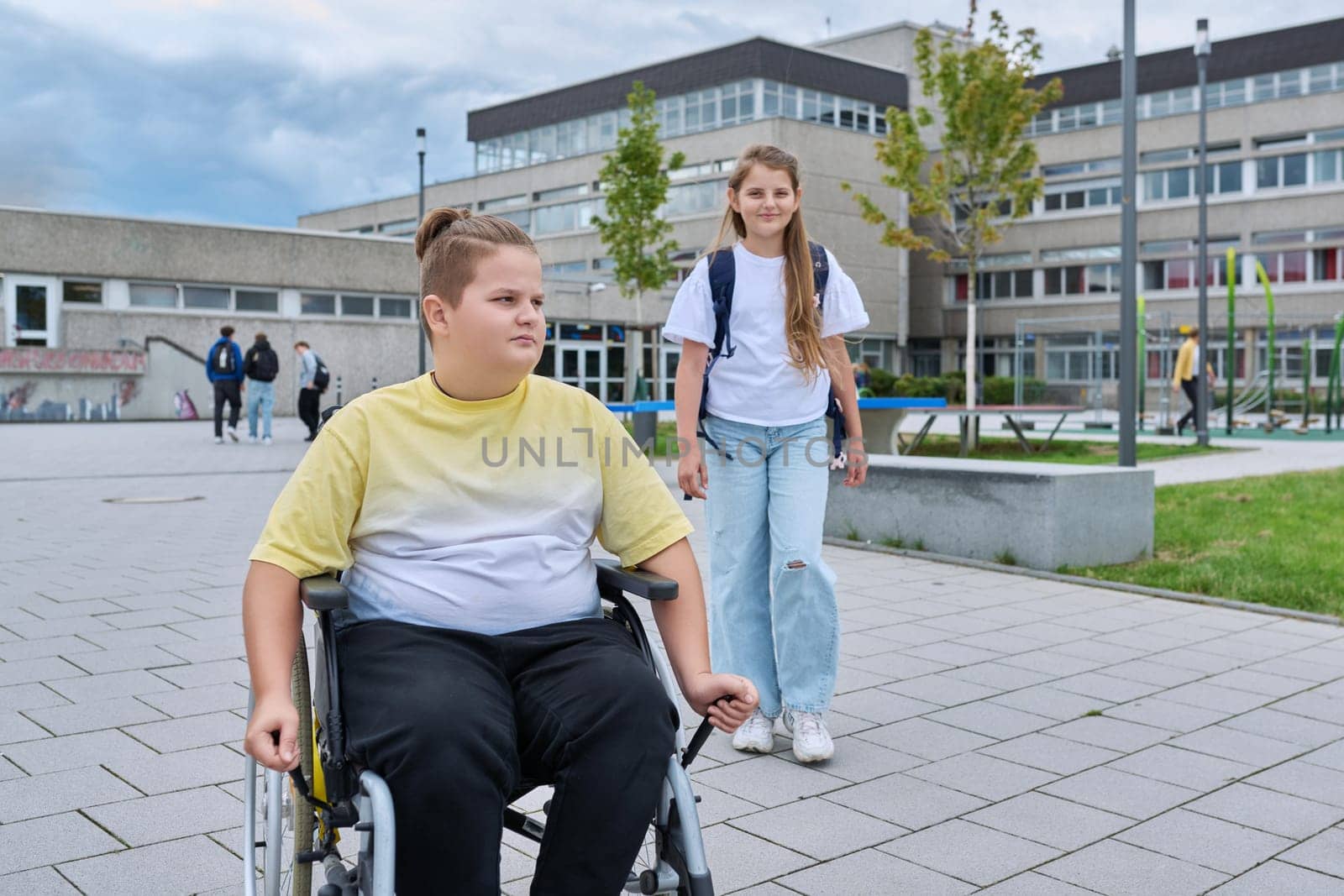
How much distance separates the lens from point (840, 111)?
52.3 m

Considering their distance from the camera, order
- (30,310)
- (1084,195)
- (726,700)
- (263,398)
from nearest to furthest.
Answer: (726,700) < (263,398) < (30,310) < (1084,195)

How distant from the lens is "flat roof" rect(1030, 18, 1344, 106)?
158 ft

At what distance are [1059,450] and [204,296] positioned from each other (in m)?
23.9

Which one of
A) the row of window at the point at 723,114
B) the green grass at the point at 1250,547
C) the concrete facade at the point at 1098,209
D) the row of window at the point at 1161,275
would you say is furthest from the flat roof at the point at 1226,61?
the green grass at the point at 1250,547

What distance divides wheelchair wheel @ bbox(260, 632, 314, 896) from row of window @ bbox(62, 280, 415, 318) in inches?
1299

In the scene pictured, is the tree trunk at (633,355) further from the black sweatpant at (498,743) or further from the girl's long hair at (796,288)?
the black sweatpant at (498,743)

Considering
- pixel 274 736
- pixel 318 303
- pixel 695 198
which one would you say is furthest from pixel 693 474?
pixel 695 198

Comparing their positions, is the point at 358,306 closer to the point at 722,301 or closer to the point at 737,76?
the point at 737,76

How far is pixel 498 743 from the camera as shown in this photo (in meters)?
2.17

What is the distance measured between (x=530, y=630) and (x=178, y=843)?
1389 mm

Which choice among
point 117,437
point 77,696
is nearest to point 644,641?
point 77,696

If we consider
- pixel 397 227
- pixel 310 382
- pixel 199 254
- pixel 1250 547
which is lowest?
pixel 1250 547

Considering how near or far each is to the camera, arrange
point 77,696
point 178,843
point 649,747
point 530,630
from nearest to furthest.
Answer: point 649,747 < point 530,630 < point 178,843 < point 77,696

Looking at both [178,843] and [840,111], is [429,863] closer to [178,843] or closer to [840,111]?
[178,843]
